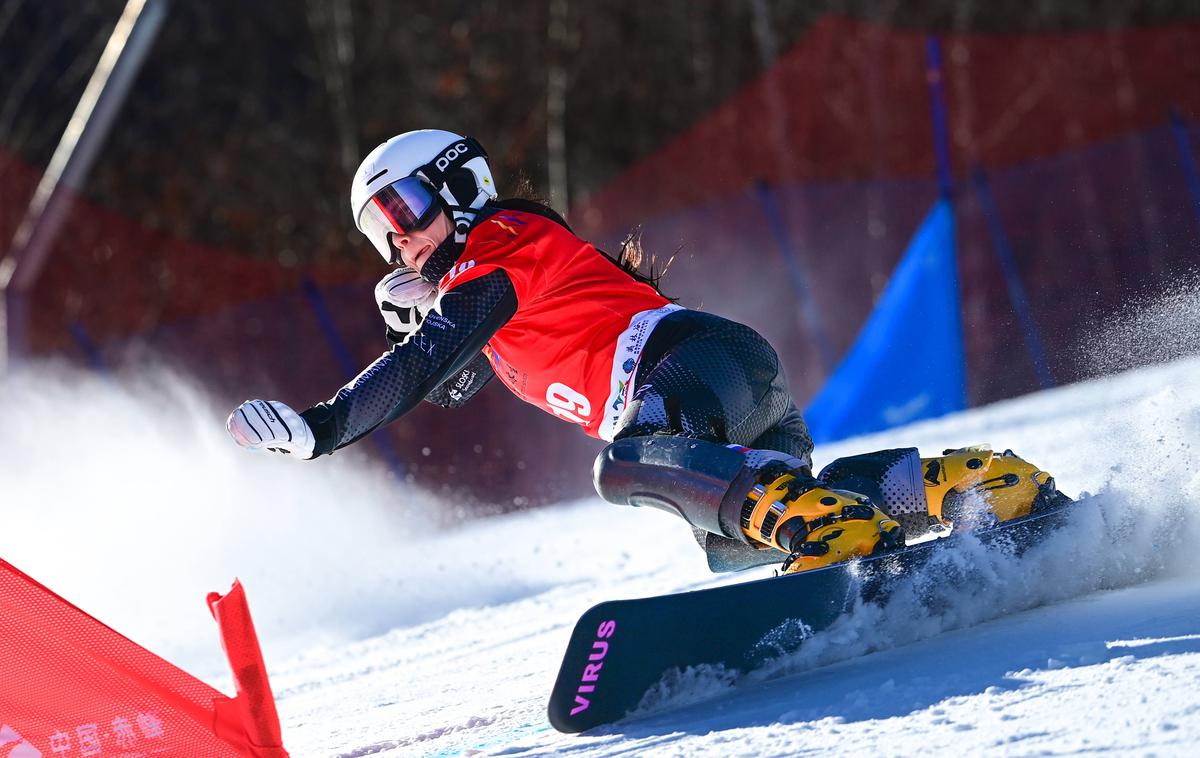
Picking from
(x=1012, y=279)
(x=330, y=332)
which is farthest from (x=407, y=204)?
(x=1012, y=279)

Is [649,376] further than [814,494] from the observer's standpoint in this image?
Yes

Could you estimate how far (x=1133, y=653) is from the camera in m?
2.19

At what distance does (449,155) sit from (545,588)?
2304mm

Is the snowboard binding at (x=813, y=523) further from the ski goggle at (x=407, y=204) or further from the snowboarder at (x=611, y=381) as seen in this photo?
the ski goggle at (x=407, y=204)

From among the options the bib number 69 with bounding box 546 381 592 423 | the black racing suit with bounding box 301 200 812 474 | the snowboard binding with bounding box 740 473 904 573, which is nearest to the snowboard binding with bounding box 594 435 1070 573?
the snowboard binding with bounding box 740 473 904 573

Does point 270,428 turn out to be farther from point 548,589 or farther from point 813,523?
point 548,589

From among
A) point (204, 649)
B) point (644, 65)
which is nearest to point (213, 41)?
point (644, 65)

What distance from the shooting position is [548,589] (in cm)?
520

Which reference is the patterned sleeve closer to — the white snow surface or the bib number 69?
the bib number 69

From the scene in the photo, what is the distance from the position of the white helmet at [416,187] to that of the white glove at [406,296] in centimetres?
14

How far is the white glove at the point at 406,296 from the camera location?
141 inches

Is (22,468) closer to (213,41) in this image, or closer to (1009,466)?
(1009,466)

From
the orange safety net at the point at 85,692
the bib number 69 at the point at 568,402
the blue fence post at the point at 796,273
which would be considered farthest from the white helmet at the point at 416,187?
the blue fence post at the point at 796,273

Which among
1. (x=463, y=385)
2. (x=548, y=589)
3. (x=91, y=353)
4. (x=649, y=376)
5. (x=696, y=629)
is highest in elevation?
(x=91, y=353)
